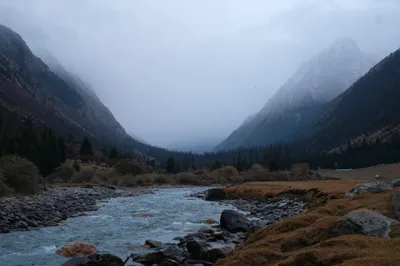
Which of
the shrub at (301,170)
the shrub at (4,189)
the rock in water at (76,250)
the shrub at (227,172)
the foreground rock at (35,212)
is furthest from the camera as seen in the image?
the shrub at (227,172)

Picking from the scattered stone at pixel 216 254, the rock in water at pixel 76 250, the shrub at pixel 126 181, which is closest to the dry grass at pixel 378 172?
the shrub at pixel 126 181

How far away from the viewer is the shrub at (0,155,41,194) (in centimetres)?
→ 4250

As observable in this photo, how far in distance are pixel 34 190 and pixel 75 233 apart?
2297 cm

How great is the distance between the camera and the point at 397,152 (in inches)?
5256

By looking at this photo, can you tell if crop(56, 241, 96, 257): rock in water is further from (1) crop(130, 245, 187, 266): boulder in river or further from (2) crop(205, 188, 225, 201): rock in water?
(2) crop(205, 188, 225, 201): rock in water

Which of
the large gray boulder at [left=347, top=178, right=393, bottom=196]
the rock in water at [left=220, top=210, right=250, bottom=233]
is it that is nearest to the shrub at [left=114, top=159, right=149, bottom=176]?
the rock in water at [left=220, top=210, right=250, bottom=233]

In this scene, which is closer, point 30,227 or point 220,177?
point 30,227

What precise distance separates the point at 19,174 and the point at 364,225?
40207mm

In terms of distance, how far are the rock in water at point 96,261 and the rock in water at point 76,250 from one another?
3740 millimetres

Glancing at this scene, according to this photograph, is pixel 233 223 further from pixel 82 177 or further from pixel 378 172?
pixel 378 172

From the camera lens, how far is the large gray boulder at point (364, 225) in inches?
499

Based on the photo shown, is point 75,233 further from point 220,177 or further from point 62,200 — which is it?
point 220,177

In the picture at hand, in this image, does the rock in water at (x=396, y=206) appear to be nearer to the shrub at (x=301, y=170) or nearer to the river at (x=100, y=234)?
the river at (x=100, y=234)

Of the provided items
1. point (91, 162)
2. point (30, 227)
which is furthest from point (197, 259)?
point (91, 162)
